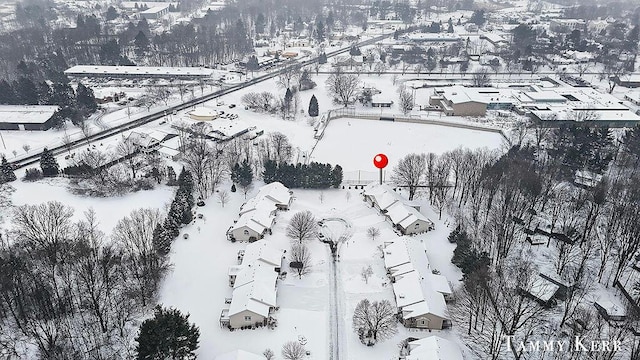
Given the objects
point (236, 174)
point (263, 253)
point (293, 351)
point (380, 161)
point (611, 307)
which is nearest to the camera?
point (293, 351)

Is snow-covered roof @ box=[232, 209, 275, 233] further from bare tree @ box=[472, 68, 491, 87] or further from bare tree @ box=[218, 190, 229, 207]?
bare tree @ box=[472, 68, 491, 87]

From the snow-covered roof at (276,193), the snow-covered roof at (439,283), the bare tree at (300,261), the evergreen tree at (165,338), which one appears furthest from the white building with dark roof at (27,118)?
the snow-covered roof at (439,283)

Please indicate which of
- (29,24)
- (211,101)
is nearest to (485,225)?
(211,101)

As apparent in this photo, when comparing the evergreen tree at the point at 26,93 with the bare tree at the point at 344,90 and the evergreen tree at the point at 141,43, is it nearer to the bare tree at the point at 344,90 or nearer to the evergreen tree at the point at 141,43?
the evergreen tree at the point at 141,43

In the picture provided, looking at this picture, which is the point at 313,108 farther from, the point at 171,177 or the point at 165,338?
the point at 165,338

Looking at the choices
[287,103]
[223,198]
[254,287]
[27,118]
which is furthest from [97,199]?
[287,103]

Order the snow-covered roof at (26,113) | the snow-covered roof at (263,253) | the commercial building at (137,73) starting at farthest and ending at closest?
1. the commercial building at (137,73)
2. the snow-covered roof at (26,113)
3. the snow-covered roof at (263,253)

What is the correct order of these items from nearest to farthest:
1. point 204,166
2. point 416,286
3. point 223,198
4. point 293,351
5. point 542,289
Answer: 1. point 293,351
2. point 542,289
3. point 416,286
4. point 223,198
5. point 204,166
